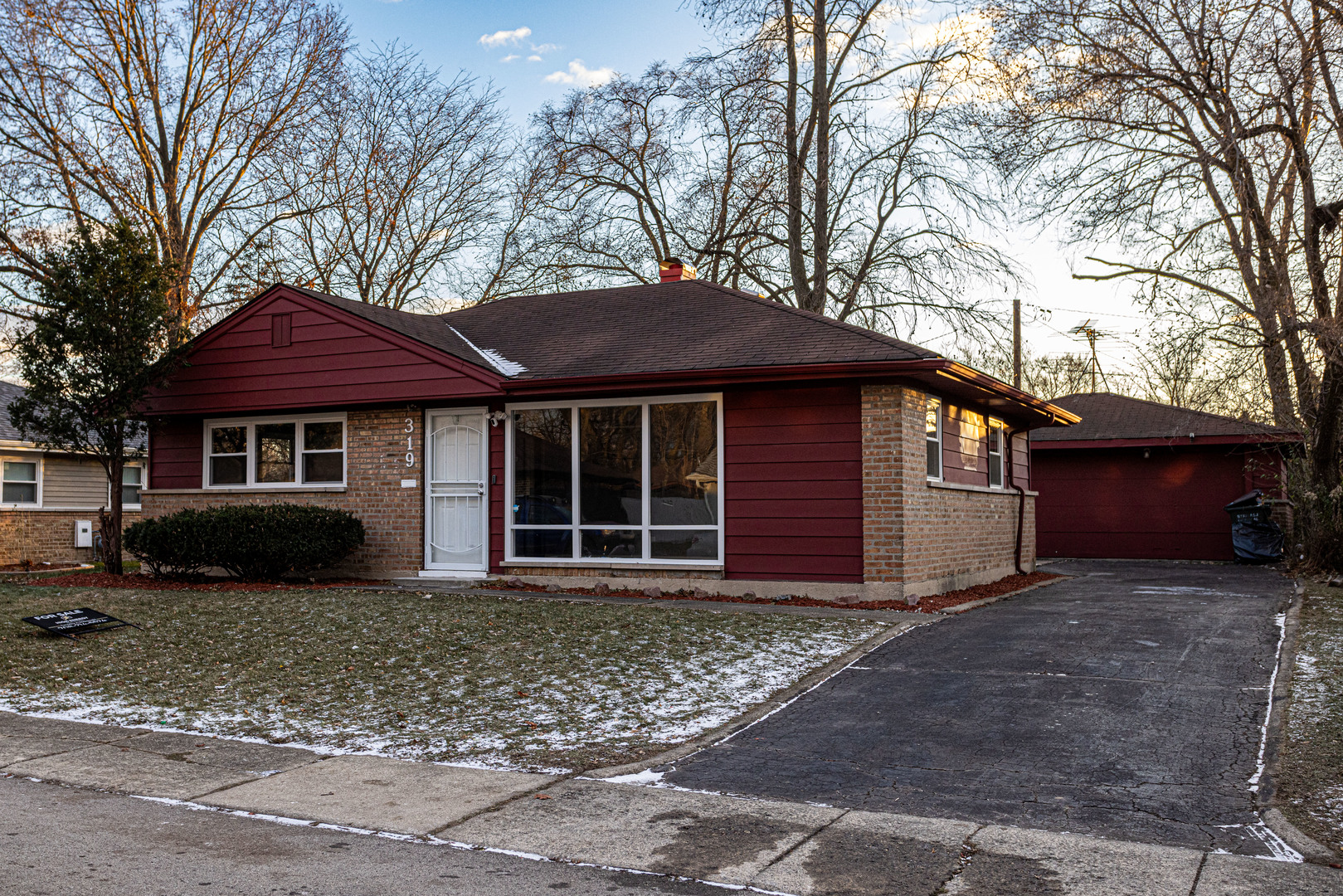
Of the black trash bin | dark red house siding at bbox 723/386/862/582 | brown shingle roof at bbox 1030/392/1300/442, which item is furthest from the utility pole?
dark red house siding at bbox 723/386/862/582

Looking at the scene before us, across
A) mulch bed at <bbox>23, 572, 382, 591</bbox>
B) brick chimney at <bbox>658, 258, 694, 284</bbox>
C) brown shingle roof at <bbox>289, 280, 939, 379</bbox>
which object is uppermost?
brick chimney at <bbox>658, 258, 694, 284</bbox>

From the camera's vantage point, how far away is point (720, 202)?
89.4ft

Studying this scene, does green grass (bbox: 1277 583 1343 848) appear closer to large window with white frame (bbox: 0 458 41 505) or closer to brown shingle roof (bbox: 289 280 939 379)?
brown shingle roof (bbox: 289 280 939 379)

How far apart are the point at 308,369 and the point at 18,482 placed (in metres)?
12.5

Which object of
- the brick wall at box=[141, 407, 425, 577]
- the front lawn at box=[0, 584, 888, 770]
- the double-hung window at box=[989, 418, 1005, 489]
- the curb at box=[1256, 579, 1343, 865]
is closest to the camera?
the curb at box=[1256, 579, 1343, 865]

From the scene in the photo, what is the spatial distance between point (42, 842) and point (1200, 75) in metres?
15.4

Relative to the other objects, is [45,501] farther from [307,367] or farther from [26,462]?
[307,367]

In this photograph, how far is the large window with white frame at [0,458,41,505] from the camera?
23.8 metres

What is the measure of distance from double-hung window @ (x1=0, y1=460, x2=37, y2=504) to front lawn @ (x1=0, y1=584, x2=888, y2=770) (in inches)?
533

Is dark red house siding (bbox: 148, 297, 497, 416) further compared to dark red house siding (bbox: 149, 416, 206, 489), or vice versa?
dark red house siding (bbox: 149, 416, 206, 489)

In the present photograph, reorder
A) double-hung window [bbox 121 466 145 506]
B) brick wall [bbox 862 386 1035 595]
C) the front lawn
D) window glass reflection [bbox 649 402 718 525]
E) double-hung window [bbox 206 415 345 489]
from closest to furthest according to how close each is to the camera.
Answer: the front lawn < brick wall [bbox 862 386 1035 595] < window glass reflection [bbox 649 402 718 525] < double-hung window [bbox 206 415 345 489] < double-hung window [bbox 121 466 145 506]

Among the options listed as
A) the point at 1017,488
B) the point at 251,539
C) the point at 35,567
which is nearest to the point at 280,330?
the point at 251,539

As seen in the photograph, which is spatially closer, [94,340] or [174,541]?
[174,541]

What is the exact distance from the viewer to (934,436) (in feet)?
47.4
